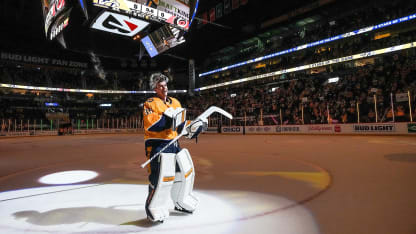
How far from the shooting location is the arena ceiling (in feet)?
72.8

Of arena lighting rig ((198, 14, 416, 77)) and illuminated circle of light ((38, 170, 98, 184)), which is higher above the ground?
arena lighting rig ((198, 14, 416, 77))

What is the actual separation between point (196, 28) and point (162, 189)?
27.0 meters

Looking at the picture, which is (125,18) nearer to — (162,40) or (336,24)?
(162,40)

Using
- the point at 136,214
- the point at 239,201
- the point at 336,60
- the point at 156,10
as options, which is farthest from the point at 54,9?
the point at 336,60

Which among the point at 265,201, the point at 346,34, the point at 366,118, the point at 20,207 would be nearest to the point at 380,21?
the point at 346,34

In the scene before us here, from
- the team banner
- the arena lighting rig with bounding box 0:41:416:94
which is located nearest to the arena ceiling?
the arena lighting rig with bounding box 0:41:416:94

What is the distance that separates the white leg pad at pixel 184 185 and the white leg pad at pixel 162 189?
0.15 metres

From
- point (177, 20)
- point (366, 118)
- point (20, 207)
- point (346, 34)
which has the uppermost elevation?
point (346, 34)

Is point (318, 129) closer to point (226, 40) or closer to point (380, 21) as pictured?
point (380, 21)

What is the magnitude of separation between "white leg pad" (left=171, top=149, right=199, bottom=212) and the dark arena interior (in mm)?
20

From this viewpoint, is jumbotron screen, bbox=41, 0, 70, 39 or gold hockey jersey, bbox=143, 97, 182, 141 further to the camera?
jumbotron screen, bbox=41, 0, 70, 39

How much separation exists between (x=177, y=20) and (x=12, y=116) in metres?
33.5

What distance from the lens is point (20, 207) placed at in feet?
10.0

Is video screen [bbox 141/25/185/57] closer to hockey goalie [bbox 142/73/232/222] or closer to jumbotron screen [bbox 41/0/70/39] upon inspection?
jumbotron screen [bbox 41/0/70/39]
